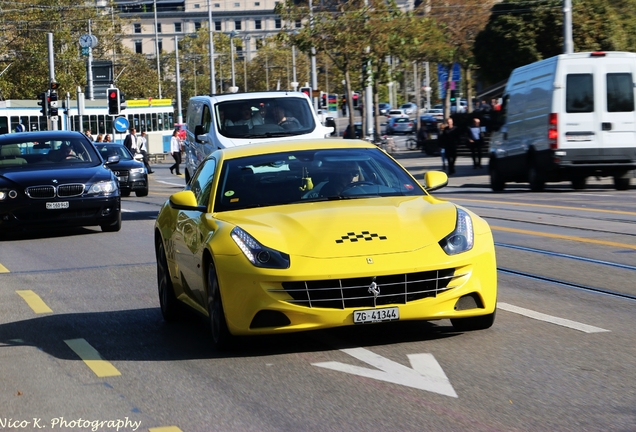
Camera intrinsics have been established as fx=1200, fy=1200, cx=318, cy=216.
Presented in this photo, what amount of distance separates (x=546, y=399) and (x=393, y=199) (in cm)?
263

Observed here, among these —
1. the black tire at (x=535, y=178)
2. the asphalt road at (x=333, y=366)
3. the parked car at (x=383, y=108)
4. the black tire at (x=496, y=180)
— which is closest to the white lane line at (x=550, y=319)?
the asphalt road at (x=333, y=366)

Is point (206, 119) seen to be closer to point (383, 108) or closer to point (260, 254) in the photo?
point (260, 254)

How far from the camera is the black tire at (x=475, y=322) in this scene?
7617mm

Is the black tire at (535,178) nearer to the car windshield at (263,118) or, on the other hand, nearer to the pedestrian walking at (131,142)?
the car windshield at (263,118)

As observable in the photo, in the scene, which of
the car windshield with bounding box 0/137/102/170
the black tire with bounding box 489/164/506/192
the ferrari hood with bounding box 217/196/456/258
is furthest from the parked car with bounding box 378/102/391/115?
the ferrari hood with bounding box 217/196/456/258

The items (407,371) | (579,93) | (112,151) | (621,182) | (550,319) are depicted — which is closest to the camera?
(407,371)

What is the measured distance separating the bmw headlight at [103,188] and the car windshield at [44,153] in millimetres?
713

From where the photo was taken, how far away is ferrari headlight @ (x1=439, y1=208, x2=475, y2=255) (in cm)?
725

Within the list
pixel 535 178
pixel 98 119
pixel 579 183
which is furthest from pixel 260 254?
pixel 98 119

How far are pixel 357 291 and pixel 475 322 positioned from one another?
101 centimetres

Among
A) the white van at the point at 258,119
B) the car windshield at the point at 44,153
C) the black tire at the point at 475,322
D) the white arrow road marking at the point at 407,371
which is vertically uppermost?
the white van at the point at 258,119

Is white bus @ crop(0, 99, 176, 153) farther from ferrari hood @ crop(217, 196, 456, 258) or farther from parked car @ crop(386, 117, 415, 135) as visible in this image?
ferrari hood @ crop(217, 196, 456, 258)

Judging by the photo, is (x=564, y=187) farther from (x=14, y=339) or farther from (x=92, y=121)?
(x=92, y=121)

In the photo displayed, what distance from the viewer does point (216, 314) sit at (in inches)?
292
